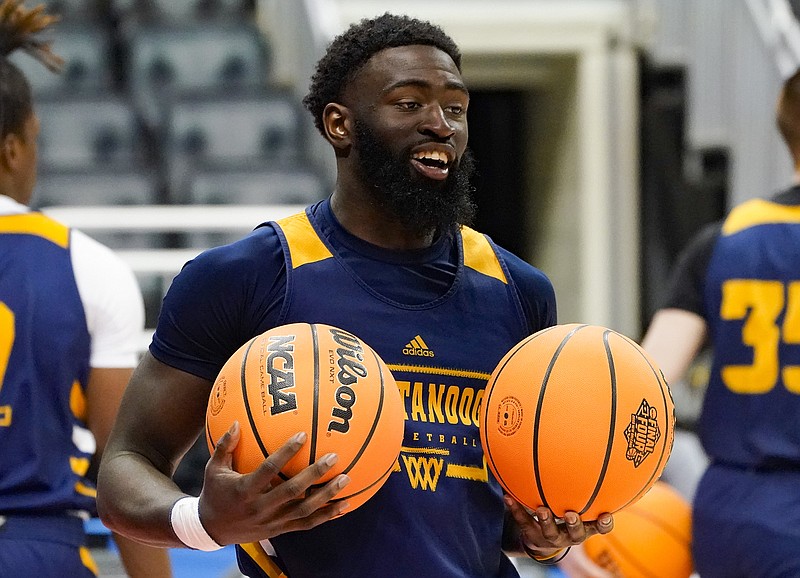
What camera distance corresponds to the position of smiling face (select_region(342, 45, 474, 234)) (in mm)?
2344

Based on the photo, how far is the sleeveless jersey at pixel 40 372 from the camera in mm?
2795

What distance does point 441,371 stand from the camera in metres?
2.33

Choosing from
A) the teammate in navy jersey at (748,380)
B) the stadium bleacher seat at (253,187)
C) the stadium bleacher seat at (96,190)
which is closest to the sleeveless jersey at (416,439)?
the teammate in navy jersey at (748,380)

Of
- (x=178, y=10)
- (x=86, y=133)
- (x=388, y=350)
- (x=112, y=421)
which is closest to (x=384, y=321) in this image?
(x=388, y=350)

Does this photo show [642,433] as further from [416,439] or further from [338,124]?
[338,124]

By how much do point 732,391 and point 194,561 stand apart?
3.10 meters

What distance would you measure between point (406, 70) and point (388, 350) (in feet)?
1.75

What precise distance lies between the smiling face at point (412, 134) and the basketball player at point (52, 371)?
84 centimetres

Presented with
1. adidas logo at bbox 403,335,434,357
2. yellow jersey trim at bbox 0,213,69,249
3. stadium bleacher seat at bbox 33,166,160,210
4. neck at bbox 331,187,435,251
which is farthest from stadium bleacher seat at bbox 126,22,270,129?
adidas logo at bbox 403,335,434,357

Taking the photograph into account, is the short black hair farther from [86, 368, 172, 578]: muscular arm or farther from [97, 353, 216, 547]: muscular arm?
[86, 368, 172, 578]: muscular arm

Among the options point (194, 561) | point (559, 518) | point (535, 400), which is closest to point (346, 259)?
point (535, 400)

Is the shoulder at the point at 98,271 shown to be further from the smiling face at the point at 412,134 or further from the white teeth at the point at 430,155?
the white teeth at the point at 430,155

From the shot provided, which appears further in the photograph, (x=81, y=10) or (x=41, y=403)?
(x=81, y=10)

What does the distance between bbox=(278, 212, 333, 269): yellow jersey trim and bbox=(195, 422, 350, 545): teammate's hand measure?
0.49 metres
